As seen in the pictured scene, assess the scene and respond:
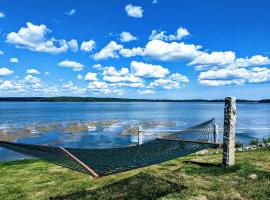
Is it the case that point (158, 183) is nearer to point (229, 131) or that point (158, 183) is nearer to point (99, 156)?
point (99, 156)

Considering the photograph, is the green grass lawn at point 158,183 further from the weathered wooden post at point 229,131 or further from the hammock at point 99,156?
the hammock at point 99,156

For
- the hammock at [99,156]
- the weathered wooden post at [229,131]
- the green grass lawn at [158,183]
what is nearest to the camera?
the hammock at [99,156]

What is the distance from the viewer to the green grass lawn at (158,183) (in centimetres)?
655

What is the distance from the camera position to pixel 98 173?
485 cm

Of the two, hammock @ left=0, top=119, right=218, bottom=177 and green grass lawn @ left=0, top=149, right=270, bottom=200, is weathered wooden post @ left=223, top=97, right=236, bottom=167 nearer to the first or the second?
green grass lawn @ left=0, top=149, right=270, bottom=200

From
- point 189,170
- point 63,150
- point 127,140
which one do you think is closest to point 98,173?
point 63,150

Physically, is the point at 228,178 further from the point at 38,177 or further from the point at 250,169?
the point at 38,177

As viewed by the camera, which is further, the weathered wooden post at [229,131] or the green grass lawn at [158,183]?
the weathered wooden post at [229,131]

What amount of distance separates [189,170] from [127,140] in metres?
16.8

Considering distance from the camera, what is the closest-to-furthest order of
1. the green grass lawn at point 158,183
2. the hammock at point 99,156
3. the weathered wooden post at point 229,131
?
1. the hammock at point 99,156
2. the green grass lawn at point 158,183
3. the weathered wooden post at point 229,131

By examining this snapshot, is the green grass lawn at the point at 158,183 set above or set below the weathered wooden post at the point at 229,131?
below

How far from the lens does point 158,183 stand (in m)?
7.39

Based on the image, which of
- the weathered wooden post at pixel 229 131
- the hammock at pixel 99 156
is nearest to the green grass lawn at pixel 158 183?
the weathered wooden post at pixel 229 131

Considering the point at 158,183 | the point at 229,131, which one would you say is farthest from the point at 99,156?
the point at 229,131
